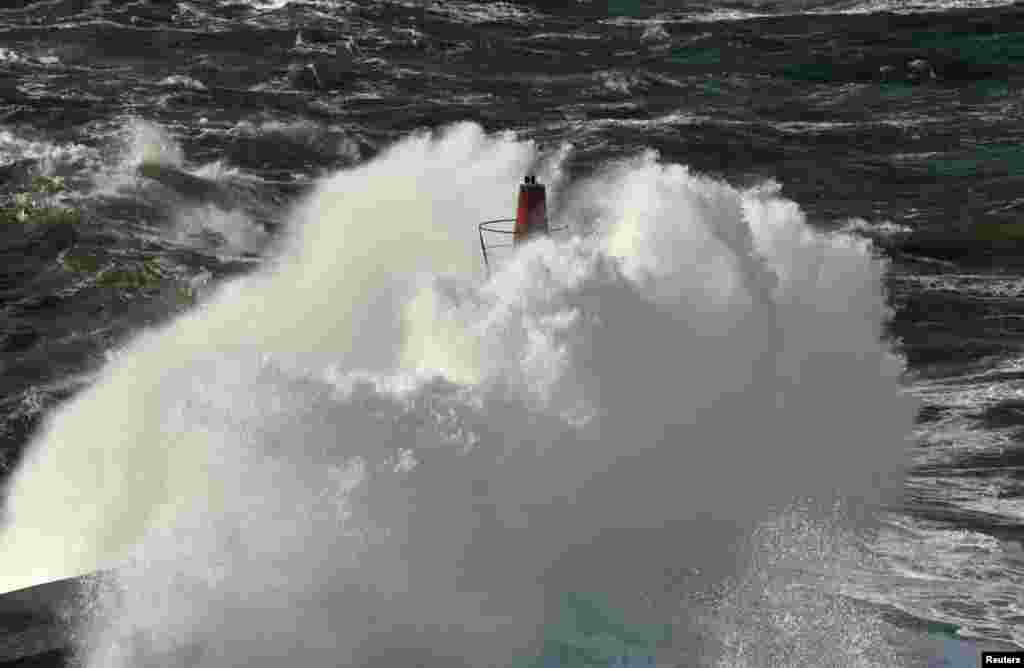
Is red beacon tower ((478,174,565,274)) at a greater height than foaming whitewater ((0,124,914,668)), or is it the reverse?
red beacon tower ((478,174,565,274))

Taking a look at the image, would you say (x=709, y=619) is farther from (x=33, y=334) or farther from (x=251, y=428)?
(x=33, y=334)

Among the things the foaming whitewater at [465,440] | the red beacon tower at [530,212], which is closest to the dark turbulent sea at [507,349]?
the foaming whitewater at [465,440]

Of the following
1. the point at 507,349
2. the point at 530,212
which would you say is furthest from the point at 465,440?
the point at 530,212

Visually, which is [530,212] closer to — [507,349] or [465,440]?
[507,349]

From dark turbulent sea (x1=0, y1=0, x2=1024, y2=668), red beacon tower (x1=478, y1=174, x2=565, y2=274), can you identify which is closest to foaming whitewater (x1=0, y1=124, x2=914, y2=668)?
dark turbulent sea (x1=0, y1=0, x2=1024, y2=668)

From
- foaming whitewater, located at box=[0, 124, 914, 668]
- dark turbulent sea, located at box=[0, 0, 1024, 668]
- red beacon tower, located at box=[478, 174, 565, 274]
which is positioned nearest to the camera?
foaming whitewater, located at box=[0, 124, 914, 668]

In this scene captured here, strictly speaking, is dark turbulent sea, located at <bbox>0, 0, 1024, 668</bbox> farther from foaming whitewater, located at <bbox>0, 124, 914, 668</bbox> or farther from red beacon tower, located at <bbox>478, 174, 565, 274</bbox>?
red beacon tower, located at <bbox>478, 174, 565, 274</bbox>

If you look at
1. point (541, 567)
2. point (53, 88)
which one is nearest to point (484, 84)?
point (53, 88)
